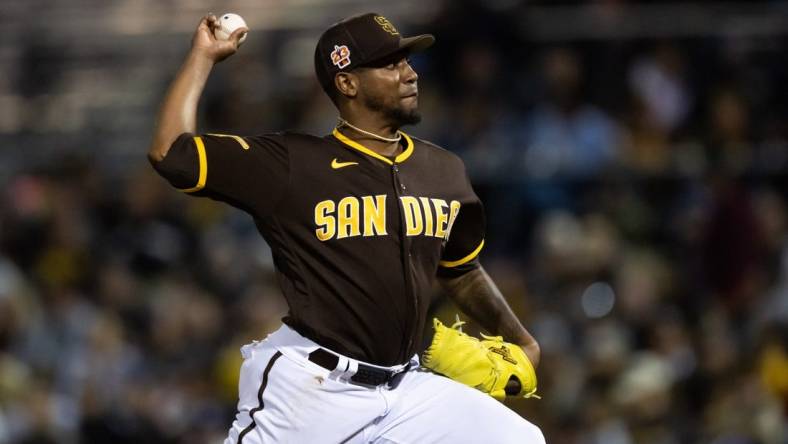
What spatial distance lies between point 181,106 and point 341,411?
3.93 feet

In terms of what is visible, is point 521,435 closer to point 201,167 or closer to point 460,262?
point 460,262

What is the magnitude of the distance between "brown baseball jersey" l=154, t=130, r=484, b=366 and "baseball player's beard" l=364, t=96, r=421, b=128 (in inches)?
8.0

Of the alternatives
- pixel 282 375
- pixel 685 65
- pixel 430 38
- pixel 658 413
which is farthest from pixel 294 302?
pixel 685 65

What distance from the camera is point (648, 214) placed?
436 inches

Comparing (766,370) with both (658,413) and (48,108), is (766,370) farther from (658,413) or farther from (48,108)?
(48,108)

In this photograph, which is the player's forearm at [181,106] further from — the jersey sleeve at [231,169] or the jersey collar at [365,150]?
the jersey collar at [365,150]

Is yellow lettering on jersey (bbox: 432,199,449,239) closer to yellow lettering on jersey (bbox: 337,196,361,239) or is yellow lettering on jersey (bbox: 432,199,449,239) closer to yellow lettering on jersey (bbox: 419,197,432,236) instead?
yellow lettering on jersey (bbox: 419,197,432,236)

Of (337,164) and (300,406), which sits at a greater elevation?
(337,164)

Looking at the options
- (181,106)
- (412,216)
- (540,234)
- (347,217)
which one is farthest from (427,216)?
(540,234)

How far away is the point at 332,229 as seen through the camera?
5516 millimetres

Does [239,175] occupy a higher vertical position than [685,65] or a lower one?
higher

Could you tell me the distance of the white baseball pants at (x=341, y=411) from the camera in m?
5.46

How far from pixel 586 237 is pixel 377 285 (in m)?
5.48

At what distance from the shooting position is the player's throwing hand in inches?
219
